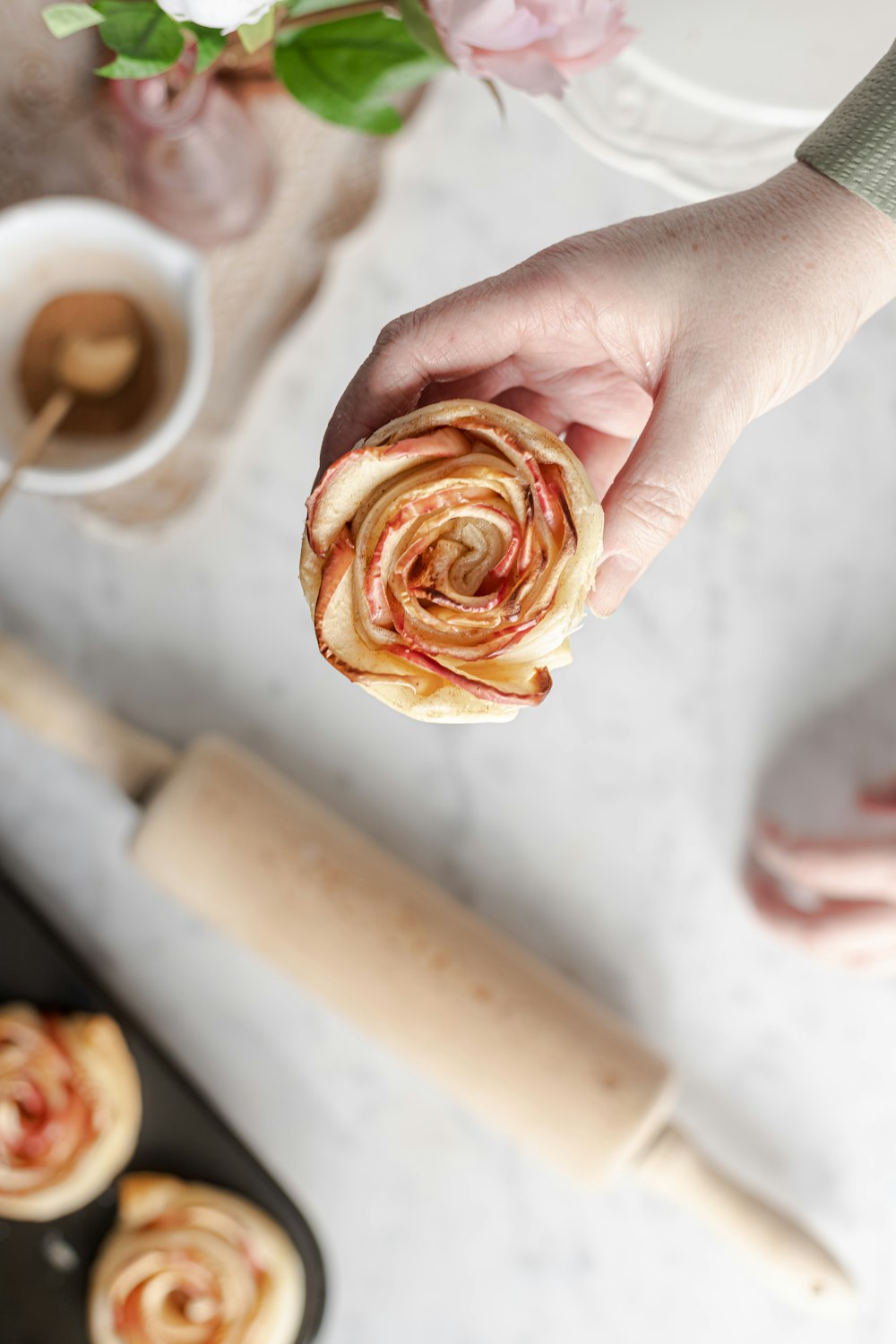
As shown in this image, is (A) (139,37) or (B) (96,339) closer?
(A) (139,37)

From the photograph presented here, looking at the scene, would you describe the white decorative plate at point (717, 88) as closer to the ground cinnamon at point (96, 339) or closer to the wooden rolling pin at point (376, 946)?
the ground cinnamon at point (96, 339)

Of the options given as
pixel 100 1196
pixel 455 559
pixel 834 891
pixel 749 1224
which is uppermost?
pixel 455 559

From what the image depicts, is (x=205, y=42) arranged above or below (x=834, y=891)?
above

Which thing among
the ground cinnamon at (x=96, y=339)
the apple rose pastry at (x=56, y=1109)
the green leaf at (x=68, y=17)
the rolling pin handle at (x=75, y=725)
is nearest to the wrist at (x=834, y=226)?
the green leaf at (x=68, y=17)

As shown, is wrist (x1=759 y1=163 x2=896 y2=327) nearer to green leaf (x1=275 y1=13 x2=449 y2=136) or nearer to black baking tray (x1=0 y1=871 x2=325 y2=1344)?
green leaf (x1=275 y1=13 x2=449 y2=136)

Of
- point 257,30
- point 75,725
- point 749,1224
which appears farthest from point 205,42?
point 749,1224

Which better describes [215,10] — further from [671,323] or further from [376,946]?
[376,946]

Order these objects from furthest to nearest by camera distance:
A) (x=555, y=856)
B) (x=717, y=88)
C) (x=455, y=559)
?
(x=555, y=856), (x=717, y=88), (x=455, y=559)

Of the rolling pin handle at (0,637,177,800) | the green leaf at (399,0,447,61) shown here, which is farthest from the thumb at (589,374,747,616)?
the rolling pin handle at (0,637,177,800)
